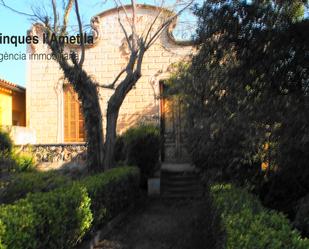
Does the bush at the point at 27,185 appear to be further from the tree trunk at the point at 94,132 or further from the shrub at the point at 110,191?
the tree trunk at the point at 94,132

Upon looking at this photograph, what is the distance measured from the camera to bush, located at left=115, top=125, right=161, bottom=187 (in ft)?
48.7

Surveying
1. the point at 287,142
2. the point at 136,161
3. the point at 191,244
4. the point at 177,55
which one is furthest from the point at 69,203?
the point at 177,55

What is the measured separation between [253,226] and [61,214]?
2.75 metres

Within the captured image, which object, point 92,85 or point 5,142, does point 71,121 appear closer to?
point 5,142

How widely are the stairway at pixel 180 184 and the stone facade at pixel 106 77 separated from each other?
3.03m

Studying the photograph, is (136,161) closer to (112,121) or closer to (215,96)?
(112,121)

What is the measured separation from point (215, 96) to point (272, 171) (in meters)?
1.80

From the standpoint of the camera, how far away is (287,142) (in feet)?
23.9

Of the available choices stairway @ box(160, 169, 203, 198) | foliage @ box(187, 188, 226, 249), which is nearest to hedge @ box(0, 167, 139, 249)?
foliage @ box(187, 188, 226, 249)

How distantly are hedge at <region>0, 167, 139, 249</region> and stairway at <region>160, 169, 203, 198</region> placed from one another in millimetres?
3989

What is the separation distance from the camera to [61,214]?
6.30 m

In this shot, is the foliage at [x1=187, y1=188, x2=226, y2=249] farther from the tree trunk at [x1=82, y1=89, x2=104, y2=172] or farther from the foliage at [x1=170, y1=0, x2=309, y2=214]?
the tree trunk at [x1=82, y1=89, x2=104, y2=172]

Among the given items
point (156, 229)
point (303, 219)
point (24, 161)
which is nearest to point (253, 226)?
point (303, 219)

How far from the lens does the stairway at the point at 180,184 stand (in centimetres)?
1403
